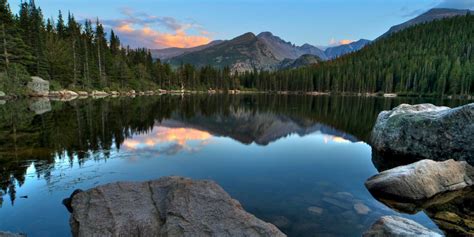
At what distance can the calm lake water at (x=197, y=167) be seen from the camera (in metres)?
9.81

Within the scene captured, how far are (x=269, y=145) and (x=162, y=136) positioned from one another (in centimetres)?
996

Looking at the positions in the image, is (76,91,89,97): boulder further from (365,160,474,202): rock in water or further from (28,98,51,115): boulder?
(365,160,474,202): rock in water

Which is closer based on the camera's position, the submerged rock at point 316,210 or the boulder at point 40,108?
the submerged rock at point 316,210

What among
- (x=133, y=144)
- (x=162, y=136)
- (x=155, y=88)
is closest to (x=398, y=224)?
(x=133, y=144)

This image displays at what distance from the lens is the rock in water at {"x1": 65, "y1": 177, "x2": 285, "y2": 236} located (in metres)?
6.36

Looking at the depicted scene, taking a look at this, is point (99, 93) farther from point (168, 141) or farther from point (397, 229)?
point (397, 229)

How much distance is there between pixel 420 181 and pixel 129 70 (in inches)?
4516

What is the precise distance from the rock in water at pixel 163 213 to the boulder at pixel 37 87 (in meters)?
69.8

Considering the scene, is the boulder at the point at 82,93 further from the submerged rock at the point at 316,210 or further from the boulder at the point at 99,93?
the submerged rock at the point at 316,210

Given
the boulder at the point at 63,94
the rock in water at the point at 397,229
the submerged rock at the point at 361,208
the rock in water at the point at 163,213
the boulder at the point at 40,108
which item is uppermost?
the boulder at the point at 63,94

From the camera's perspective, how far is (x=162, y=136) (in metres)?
25.7

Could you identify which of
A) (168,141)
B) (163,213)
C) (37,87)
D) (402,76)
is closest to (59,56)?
(37,87)

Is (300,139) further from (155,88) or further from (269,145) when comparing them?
(155,88)

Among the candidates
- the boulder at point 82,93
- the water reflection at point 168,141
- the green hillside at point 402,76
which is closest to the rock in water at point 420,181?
the water reflection at point 168,141
